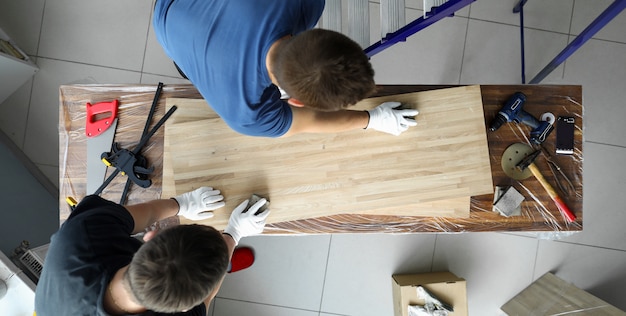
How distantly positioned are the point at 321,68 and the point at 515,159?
98 cm

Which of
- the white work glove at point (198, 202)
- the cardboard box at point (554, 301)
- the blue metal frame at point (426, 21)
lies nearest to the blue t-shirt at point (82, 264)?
the white work glove at point (198, 202)

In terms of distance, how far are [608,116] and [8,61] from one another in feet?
11.3

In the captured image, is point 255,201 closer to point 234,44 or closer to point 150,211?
point 150,211

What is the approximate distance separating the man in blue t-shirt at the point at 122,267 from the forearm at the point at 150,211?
0.04m

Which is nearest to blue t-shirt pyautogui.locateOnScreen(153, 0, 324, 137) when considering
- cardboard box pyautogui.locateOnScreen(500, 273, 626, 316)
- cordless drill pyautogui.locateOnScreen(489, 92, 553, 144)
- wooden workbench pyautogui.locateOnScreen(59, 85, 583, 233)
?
wooden workbench pyautogui.locateOnScreen(59, 85, 583, 233)

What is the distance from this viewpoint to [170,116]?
1.56 m

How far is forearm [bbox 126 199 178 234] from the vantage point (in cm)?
→ 136

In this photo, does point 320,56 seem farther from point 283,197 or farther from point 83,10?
point 83,10

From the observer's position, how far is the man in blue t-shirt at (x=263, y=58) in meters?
0.99

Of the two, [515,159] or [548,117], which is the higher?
[548,117]

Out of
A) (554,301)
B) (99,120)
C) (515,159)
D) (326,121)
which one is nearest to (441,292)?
(554,301)

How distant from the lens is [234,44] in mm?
1092

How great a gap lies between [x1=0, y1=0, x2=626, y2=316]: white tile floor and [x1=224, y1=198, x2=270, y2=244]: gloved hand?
89cm

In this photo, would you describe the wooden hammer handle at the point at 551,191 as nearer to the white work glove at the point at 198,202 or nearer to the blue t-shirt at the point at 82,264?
the white work glove at the point at 198,202
